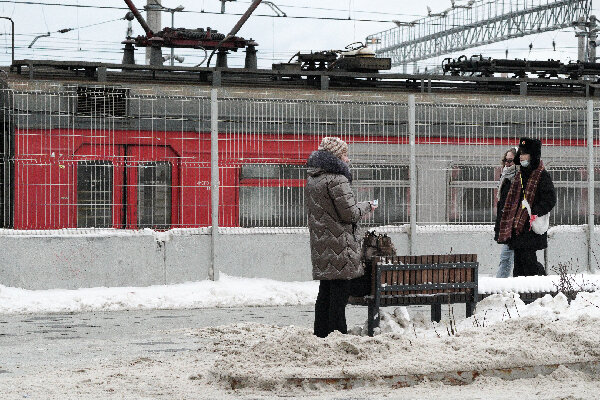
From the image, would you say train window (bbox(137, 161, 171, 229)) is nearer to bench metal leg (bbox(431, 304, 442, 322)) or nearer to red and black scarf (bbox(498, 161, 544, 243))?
red and black scarf (bbox(498, 161, 544, 243))

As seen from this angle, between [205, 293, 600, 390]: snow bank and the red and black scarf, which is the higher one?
the red and black scarf

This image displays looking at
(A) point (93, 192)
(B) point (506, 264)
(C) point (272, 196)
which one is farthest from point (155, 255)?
(B) point (506, 264)

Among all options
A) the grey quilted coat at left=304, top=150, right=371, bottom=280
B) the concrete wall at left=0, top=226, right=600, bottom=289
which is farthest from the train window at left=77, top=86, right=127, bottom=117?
the grey quilted coat at left=304, top=150, right=371, bottom=280

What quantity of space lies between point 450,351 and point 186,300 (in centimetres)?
620

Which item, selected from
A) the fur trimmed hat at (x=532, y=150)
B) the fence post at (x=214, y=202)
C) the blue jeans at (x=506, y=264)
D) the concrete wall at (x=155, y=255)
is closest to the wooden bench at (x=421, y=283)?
the fur trimmed hat at (x=532, y=150)

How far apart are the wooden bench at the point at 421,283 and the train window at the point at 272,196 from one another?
17.8 feet

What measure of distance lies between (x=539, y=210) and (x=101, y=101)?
609 centimetres

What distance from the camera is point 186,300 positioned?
13.1 m

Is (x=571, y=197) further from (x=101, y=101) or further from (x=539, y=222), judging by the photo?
(x=101, y=101)

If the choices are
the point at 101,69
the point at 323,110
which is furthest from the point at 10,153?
the point at 323,110

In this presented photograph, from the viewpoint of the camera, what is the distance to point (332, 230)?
8391mm

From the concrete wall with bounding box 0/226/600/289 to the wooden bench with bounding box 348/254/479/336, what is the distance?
338cm

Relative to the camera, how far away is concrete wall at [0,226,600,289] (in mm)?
13297

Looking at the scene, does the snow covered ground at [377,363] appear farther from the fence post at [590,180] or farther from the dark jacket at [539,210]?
the fence post at [590,180]
